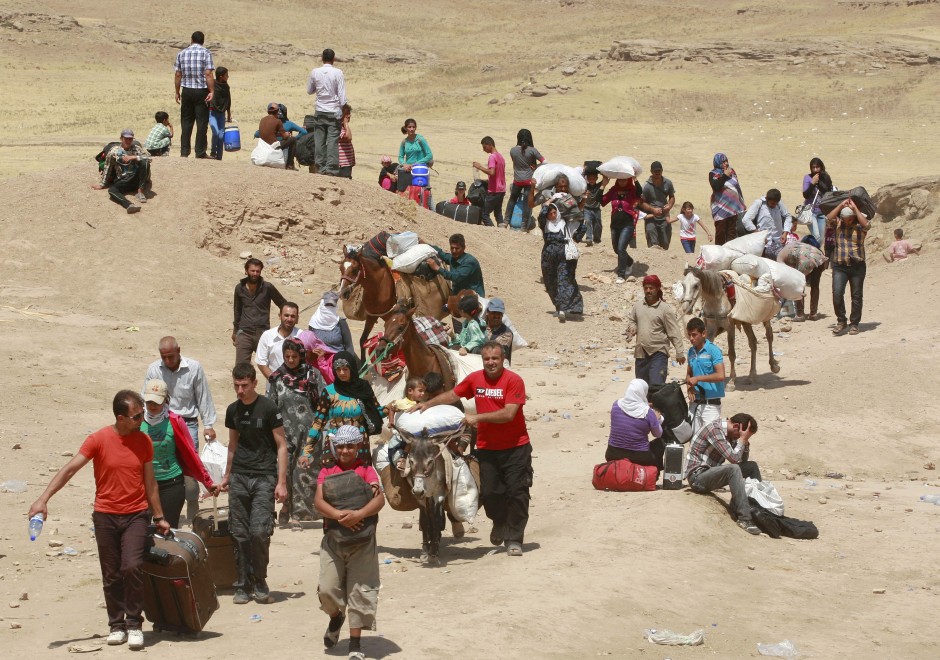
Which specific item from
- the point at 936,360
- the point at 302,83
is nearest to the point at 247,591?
the point at 936,360

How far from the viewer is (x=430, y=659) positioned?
24.2 feet

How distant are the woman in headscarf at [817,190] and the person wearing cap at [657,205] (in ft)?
6.46

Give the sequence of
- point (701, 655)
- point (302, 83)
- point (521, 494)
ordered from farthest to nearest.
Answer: point (302, 83), point (521, 494), point (701, 655)

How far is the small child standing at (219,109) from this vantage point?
18578 mm

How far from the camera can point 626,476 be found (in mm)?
11000

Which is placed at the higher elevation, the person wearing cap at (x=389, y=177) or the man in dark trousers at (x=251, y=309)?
the person wearing cap at (x=389, y=177)

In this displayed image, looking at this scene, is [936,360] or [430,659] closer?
[430,659]

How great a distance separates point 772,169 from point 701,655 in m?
26.3

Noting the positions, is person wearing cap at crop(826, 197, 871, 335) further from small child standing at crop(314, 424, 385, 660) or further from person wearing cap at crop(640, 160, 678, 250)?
small child standing at crop(314, 424, 385, 660)

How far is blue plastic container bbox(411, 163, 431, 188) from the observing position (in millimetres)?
20770

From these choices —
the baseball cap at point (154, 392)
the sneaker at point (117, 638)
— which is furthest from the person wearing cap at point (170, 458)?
the sneaker at point (117, 638)

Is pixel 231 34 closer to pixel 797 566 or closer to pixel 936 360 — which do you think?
pixel 936 360

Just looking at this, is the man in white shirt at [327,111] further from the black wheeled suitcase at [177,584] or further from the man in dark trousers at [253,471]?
the black wheeled suitcase at [177,584]

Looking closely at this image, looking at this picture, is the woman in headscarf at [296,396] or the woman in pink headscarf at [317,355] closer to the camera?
the woman in headscarf at [296,396]
